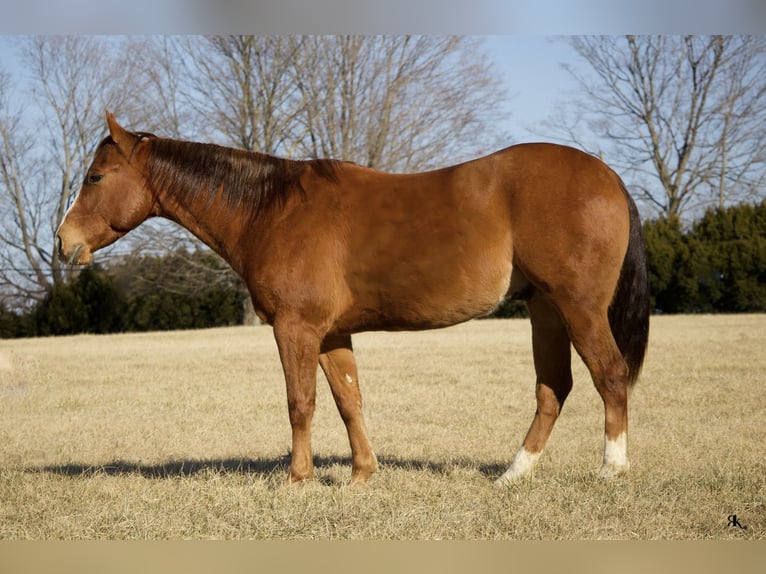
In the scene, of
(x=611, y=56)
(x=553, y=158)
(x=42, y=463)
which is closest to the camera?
(x=553, y=158)

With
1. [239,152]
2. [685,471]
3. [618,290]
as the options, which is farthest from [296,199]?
[685,471]

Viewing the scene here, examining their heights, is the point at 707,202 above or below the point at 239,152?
above

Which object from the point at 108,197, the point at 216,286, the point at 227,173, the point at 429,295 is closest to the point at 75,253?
the point at 108,197

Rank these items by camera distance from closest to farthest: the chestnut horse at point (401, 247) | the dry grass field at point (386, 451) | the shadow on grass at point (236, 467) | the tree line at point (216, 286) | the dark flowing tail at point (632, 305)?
the dry grass field at point (386, 451)
the chestnut horse at point (401, 247)
the dark flowing tail at point (632, 305)
the shadow on grass at point (236, 467)
the tree line at point (216, 286)

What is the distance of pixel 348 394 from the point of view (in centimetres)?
517

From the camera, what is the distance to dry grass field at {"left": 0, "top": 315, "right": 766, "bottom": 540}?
4.22 meters

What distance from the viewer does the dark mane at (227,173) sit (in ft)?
16.8

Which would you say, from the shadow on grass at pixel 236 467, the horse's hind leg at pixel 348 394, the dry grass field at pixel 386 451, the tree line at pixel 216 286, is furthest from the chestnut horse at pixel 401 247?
the tree line at pixel 216 286

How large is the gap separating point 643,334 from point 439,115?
656 inches

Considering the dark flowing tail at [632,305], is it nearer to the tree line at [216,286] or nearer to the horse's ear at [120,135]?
the horse's ear at [120,135]

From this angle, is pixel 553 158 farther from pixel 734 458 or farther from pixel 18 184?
pixel 18 184

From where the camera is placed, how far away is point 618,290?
4.97 meters

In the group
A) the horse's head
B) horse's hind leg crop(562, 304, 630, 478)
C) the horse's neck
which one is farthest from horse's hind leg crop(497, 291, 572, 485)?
the horse's head

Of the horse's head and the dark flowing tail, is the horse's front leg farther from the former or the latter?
the dark flowing tail
